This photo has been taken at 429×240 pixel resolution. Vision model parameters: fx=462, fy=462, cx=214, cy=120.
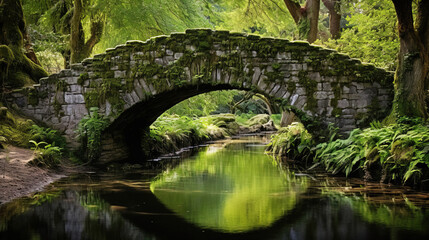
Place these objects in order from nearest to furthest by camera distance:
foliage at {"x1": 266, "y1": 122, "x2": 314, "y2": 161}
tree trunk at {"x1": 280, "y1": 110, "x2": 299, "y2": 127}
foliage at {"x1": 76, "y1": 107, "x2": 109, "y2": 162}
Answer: foliage at {"x1": 76, "y1": 107, "x2": 109, "y2": 162}
foliage at {"x1": 266, "y1": 122, "x2": 314, "y2": 161}
tree trunk at {"x1": 280, "y1": 110, "x2": 299, "y2": 127}

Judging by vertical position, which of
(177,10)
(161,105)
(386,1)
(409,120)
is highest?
(177,10)

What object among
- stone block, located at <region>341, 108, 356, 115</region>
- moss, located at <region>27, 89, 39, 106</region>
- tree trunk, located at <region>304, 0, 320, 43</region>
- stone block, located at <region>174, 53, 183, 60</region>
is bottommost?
stone block, located at <region>341, 108, 356, 115</region>

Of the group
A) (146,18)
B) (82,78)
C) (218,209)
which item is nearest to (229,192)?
(218,209)

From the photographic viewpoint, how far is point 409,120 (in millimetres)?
8383

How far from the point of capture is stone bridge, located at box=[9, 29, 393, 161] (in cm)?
976

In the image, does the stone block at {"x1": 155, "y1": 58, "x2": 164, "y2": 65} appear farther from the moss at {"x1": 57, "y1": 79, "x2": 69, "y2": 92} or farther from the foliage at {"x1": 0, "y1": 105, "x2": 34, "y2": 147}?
the foliage at {"x1": 0, "y1": 105, "x2": 34, "y2": 147}

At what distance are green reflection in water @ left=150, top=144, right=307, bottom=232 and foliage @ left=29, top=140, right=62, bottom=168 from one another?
2160mm

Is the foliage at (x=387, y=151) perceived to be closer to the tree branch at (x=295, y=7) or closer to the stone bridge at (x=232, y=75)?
the stone bridge at (x=232, y=75)

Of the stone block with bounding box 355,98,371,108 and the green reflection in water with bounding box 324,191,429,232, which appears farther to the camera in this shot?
the stone block with bounding box 355,98,371,108

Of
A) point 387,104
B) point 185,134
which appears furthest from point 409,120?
point 185,134

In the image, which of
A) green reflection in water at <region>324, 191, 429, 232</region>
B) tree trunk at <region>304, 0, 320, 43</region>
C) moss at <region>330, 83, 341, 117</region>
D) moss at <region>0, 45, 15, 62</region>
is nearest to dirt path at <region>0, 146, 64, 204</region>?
moss at <region>0, 45, 15, 62</region>

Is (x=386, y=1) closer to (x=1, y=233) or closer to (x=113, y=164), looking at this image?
(x=113, y=164)

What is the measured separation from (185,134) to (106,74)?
6116 mm

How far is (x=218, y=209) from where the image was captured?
19.8 ft
